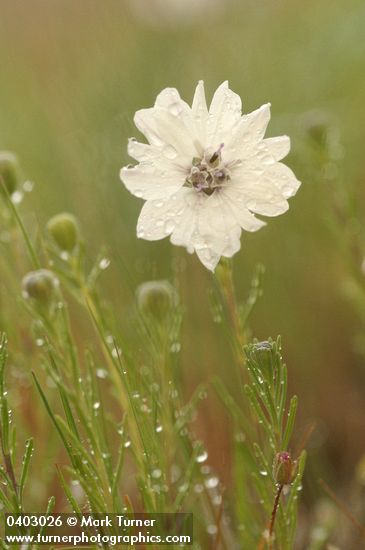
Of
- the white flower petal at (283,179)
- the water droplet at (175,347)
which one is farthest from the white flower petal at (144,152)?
the water droplet at (175,347)

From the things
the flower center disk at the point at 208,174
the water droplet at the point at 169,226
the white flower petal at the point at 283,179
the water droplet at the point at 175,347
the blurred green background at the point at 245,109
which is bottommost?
the water droplet at the point at 175,347

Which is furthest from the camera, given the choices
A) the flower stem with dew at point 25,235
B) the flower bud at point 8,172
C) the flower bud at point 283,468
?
the flower bud at point 8,172

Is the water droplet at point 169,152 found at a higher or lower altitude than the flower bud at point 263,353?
higher

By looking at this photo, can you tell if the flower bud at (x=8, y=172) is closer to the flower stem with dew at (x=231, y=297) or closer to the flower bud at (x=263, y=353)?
the flower stem with dew at (x=231, y=297)

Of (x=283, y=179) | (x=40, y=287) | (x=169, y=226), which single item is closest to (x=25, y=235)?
(x=40, y=287)

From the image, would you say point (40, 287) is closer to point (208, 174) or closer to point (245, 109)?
point (208, 174)

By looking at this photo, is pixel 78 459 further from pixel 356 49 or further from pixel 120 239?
pixel 356 49

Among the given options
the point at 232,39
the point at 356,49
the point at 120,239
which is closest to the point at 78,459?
the point at 120,239
